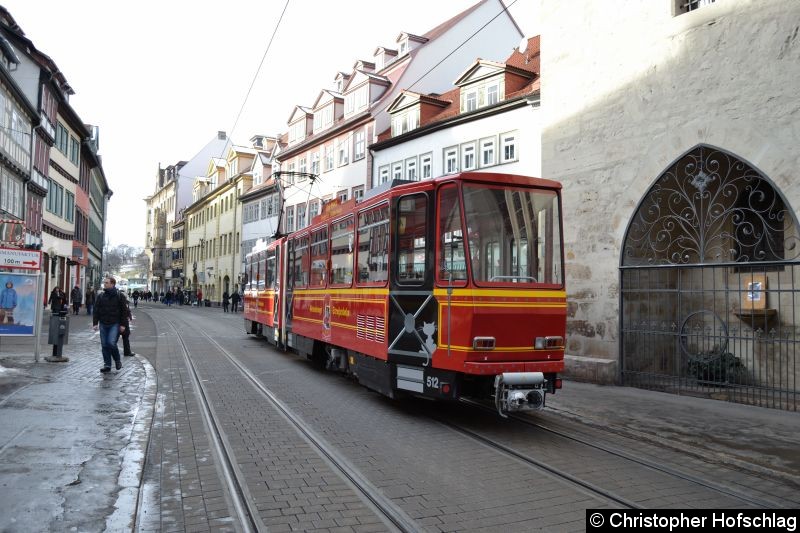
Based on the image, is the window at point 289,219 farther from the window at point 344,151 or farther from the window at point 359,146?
the window at point 359,146

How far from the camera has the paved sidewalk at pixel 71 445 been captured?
4.61 metres

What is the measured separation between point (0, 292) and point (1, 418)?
5611 millimetres

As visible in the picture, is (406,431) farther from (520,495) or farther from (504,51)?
(504,51)

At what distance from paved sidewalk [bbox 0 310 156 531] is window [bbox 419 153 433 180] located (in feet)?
59.2

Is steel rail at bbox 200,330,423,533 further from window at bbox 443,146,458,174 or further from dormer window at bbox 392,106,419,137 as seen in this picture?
dormer window at bbox 392,106,419,137

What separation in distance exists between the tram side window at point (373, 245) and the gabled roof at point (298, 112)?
34.4 m

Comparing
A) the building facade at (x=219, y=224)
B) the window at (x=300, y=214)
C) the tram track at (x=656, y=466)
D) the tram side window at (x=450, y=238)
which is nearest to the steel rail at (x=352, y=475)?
the tram track at (x=656, y=466)

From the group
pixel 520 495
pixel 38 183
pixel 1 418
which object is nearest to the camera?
pixel 520 495

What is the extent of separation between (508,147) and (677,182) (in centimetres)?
1262

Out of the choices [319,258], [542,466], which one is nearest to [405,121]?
[319,258]

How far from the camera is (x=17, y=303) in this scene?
12.3 metres

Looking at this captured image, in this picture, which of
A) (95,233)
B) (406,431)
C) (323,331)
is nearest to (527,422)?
(406,431)

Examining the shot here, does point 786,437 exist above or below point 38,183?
below

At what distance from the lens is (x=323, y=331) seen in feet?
38.5
